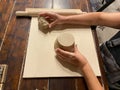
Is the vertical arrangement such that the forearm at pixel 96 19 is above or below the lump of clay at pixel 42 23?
above

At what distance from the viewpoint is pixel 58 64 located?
0.65 meters

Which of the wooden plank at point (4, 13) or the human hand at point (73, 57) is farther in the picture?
the wooden plank at point (4, 13)

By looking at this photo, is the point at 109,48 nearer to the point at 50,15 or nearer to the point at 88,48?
the point at 88,48

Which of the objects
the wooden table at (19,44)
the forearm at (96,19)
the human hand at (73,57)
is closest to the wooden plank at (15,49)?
the wooden table at (19,44)

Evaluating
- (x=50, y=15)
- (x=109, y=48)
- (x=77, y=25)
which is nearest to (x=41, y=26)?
(x=50, y=15)

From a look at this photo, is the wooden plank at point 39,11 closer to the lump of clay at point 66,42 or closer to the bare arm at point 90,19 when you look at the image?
the bare arm at point 90,19

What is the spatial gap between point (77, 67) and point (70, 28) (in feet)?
0.72

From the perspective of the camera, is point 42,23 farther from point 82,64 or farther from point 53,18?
point 82,64

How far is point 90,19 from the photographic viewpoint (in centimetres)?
78

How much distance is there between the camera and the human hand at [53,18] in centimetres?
77

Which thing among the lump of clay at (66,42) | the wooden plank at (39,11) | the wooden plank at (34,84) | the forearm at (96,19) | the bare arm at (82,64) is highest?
the wooden plank at (39,11)

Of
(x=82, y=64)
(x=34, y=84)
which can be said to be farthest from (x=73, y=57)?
(x=34, y=84)

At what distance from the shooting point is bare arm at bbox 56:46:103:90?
1.96 feet

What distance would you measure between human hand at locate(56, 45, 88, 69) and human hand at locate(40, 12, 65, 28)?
0.18m
